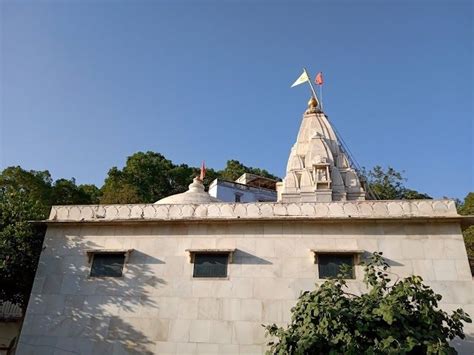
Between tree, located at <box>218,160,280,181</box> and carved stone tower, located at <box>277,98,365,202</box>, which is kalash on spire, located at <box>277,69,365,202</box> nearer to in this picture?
carved stone tower, located at <box>277,98,365,202</box>

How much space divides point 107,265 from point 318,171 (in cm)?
1629

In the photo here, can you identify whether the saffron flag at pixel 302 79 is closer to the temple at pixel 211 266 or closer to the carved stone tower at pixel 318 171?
the carved stone tower at pixel 318 171

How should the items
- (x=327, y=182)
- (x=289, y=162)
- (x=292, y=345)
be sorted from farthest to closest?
(x=289, y=162) → (x=327, y=182) → (x=292, y=345)

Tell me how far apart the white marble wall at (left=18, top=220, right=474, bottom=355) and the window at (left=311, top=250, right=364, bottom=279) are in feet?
0.66

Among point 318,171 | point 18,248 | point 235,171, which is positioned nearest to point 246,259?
point 18,248

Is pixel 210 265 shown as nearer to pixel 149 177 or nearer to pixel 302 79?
pixel 302 79

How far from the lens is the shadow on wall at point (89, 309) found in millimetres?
10312

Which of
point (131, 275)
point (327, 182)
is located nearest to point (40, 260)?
point (131, 275)

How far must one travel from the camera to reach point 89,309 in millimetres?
10781

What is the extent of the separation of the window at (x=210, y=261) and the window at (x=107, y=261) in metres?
2.03

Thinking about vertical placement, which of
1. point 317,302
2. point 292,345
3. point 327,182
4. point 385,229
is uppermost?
point 327,182

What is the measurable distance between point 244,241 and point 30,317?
646cm

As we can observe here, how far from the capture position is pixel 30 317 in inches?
429

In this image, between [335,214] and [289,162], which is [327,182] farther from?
[335,214]
